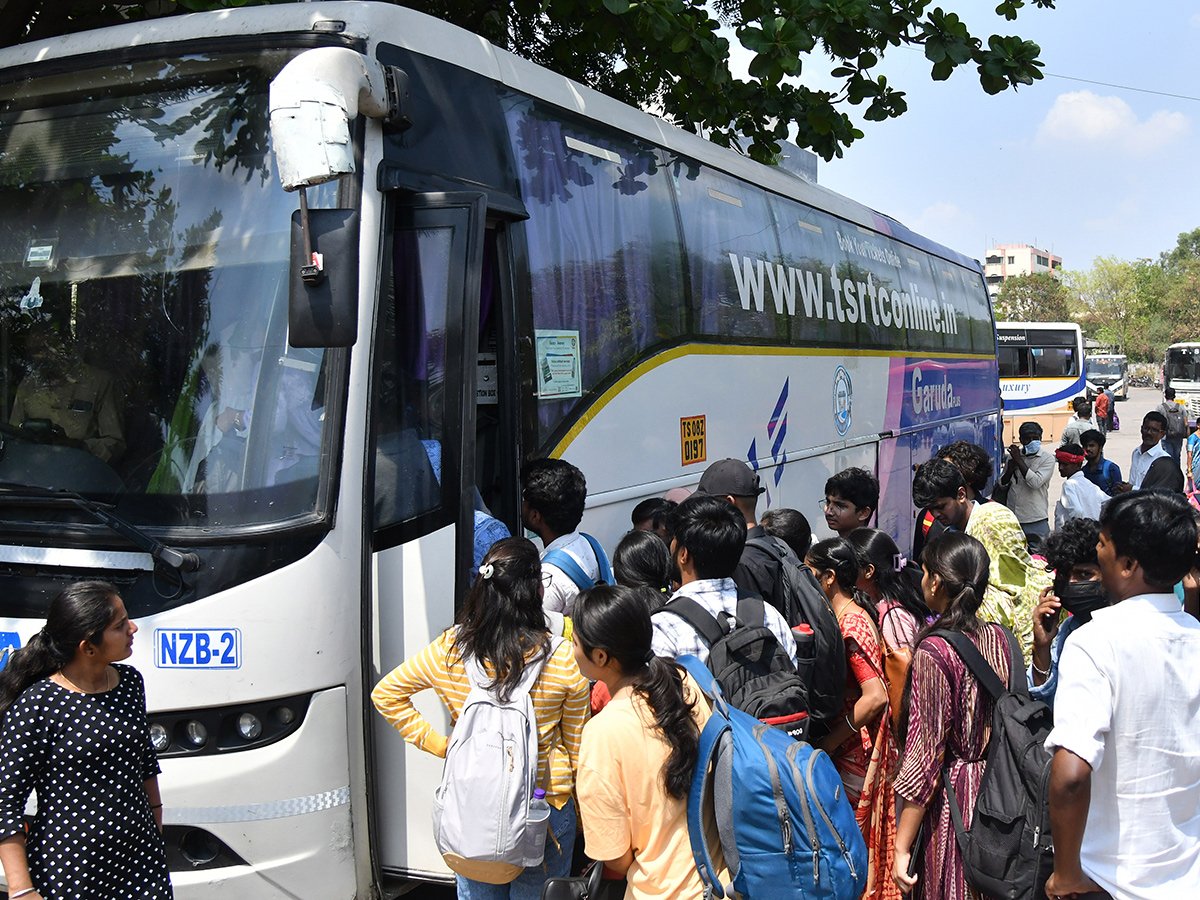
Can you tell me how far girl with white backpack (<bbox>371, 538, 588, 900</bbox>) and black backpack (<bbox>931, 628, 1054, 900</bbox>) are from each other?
1.12 metres

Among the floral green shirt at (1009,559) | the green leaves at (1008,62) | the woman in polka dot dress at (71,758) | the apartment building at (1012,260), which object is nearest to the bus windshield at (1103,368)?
the green leaves at (1008,62)

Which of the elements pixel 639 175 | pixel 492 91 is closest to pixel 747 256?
pixel 639 175

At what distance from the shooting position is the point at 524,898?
9.80ft

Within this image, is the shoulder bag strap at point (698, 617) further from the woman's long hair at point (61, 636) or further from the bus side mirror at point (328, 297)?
the woman's long hair at point (61, 636)

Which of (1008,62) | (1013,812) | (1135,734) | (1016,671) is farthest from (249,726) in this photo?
(1008,62)

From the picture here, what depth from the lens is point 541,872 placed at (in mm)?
3002

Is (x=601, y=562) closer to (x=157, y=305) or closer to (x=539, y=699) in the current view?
(x=539, y=699)

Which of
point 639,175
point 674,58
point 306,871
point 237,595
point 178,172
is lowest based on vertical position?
point 306,871

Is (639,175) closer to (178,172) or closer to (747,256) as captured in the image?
(747,256)

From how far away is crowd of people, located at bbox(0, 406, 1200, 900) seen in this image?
2.42 m

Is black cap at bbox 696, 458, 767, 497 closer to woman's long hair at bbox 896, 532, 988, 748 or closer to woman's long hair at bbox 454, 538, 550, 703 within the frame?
woman's long hair at bbox 896, 532, 988, 748

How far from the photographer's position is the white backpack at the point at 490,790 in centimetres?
274

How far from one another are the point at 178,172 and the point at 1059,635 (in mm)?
3261

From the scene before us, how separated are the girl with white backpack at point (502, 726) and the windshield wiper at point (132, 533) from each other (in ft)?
2.34
